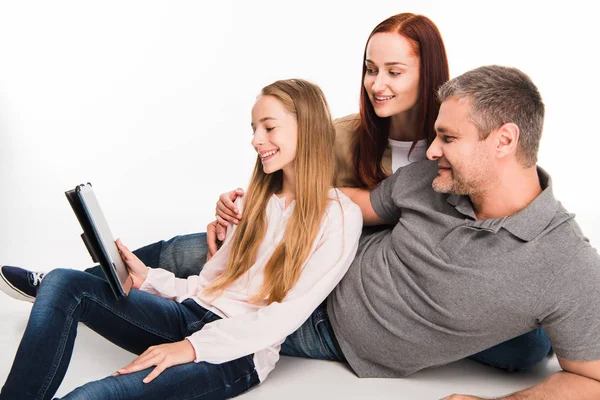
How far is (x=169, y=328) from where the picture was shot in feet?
8.64

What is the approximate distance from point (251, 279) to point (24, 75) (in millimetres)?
3400

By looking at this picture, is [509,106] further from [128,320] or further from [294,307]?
[128,320]

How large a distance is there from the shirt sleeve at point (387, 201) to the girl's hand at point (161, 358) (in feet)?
3.03

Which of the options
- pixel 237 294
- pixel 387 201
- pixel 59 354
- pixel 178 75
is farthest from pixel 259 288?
pixel 178 75

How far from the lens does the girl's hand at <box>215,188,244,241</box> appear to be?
115 inches

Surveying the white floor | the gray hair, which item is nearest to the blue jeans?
the white floor

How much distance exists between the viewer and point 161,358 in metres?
2.33

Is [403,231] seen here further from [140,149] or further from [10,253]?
[140,149]

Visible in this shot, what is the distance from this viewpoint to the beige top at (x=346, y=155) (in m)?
3.18

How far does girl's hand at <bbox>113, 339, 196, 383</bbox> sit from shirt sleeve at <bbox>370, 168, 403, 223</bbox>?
3.03 feet

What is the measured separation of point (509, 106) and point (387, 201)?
63 cm

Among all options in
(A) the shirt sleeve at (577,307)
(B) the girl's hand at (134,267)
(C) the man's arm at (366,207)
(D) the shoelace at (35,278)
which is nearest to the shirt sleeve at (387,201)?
(C) the man's arm at (366,207)

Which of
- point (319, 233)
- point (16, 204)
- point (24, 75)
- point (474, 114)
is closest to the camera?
point (474, 114)

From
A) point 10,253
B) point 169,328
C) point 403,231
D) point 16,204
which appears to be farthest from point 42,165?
point 403,231
